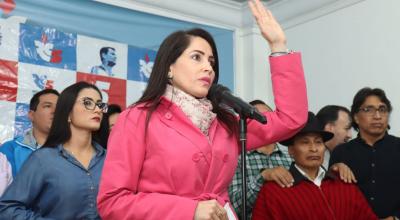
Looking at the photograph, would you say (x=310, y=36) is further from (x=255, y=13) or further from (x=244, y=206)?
(x=244, y=206)

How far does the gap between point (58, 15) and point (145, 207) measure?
108 inches

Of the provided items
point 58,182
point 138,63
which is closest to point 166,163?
point 58,182

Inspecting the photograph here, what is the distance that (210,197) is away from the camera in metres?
1.25

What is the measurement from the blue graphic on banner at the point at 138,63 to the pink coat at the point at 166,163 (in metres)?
2.49

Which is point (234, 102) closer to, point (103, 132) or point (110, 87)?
point (103, 132)

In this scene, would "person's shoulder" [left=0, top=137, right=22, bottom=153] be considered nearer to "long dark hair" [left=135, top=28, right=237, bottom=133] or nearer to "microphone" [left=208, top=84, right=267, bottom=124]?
"long dark hair" [left=135, top=28, right=237, bottom=133]

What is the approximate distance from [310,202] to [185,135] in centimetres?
110

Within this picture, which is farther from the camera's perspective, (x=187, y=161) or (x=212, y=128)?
(x=212, y=128)

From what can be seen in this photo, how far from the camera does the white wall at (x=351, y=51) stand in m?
3.61

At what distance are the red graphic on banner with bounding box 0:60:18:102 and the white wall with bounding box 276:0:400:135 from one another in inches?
98.0

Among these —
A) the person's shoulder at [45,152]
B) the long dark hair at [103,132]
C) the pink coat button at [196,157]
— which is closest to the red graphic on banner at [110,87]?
the long dark hair at [103,132]

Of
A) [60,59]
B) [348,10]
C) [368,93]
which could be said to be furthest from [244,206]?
[348,10]

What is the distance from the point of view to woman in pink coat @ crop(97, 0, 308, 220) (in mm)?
1181

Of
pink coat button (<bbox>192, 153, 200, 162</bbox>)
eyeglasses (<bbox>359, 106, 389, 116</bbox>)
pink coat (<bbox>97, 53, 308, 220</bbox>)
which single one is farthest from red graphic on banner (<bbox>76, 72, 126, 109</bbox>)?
pink coat button (<bbox>192, 153, 200, 162</bbox>)
